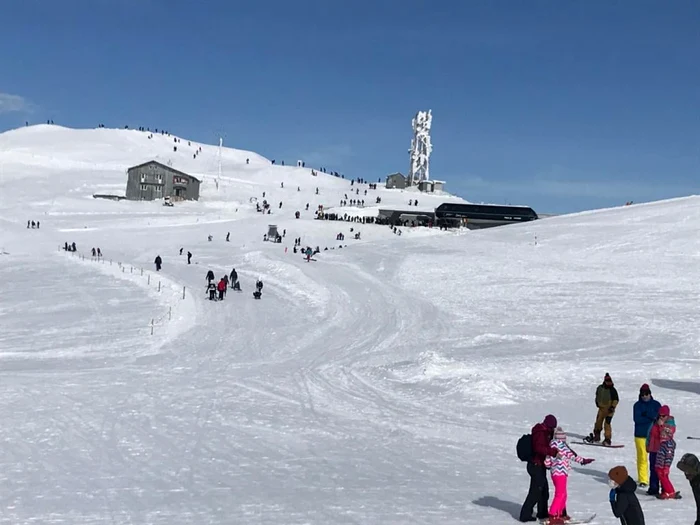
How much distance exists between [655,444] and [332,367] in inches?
508

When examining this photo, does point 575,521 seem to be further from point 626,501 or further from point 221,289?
point 221,289

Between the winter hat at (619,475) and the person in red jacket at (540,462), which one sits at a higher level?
the winter hat at (619,475)

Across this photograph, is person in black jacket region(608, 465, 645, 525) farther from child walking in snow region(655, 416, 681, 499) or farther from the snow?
child walking in snow region(655, 416, 681, 499)

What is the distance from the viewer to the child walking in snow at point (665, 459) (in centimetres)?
995

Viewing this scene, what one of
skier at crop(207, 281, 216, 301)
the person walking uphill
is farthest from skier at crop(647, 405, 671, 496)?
skier at crop(207, 281, 216, 301)

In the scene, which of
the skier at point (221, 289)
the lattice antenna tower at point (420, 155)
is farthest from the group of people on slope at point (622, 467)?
the lattice antenna tower at point (420, 155)

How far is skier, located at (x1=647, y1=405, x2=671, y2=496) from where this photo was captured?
10.1 m

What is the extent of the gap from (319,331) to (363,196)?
73.7 metres

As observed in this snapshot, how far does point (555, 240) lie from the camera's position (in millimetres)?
51781

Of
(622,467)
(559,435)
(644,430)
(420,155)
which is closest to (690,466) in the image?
(622,467)

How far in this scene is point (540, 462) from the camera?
8.74 meters

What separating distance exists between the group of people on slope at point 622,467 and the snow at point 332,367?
540 mm

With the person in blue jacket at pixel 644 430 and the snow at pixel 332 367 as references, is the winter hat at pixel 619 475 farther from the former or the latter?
the person in blue jacket at pixel 644 430

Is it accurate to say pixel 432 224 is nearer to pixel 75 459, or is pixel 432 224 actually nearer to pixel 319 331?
pixel 319 331
